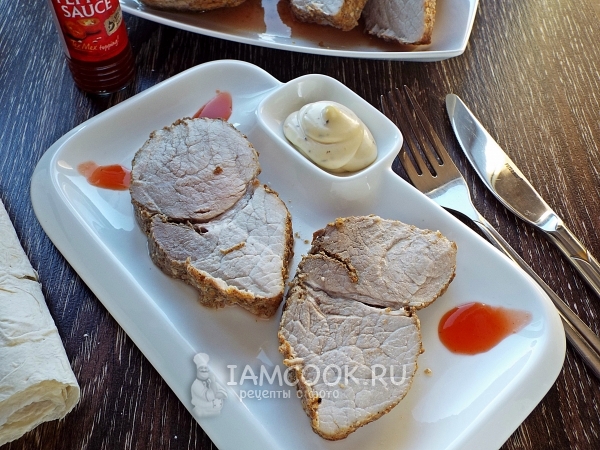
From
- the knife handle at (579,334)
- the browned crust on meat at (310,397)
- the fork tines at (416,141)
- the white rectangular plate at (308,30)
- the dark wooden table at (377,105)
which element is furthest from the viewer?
the white rectangular plate at (308,30)

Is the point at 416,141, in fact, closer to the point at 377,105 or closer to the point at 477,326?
the point at 377,105

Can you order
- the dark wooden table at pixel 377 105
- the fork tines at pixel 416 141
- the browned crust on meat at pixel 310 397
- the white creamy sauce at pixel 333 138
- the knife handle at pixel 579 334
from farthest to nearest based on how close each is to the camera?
the fork tines at pixel 416 141 < the white creamy sauce at pixel 333 138 < the knife handle at pixel 579 334 < the dark wooden table at pixel 377 105 < the browned crust on meat at pixel 310 397

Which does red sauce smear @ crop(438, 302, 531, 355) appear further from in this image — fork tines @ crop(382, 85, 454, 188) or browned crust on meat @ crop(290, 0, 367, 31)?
browned crust on meat @ crop(290, 0, 367, 31)

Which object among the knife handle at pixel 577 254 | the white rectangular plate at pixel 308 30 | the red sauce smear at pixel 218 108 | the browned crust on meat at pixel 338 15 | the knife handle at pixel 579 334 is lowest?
the knife handle at pixel 579 334

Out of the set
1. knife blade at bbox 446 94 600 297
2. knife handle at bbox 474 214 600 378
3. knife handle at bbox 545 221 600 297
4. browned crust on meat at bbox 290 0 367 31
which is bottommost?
knife handle at bbox 474 214 600 378

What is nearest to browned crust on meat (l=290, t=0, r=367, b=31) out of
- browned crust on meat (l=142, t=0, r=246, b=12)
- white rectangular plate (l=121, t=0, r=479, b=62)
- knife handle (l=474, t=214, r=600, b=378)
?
white rectangular plate (l=121, t=0, r=479, b=62)

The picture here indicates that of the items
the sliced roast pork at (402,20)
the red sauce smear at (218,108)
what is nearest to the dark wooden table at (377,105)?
the sliced roast pork at (402,20)

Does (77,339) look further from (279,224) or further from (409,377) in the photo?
(409,377)

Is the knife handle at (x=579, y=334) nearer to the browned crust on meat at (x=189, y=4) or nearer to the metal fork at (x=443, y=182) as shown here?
the metal fork at (x=443, y=182)

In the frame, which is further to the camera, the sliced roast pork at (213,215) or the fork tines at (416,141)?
the fork tines at (416,141)
